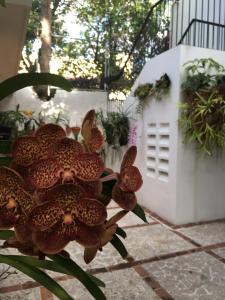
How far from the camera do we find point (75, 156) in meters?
0.37

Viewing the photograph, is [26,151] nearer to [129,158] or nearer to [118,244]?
[129,158]

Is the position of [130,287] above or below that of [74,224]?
below

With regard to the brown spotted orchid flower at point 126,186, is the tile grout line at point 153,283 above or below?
below

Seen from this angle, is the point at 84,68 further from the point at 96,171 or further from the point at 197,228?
the point at 96,171

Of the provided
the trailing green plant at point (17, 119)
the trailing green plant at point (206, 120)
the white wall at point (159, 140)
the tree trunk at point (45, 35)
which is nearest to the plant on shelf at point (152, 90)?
the white wall at point (159, 140)

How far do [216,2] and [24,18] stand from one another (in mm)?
4136

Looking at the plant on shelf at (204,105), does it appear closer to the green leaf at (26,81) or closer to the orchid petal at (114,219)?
the green leaf at (26,81)

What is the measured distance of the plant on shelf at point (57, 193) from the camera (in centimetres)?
35

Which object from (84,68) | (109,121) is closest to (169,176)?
(109,121)

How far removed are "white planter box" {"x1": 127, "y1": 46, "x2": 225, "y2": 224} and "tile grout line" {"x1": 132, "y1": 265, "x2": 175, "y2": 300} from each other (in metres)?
1.24

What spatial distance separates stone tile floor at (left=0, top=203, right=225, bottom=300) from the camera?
6.93ft

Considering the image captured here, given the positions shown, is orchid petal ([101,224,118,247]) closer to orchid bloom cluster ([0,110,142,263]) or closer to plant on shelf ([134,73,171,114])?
orchid bloom cluster ([0,110,142,263])

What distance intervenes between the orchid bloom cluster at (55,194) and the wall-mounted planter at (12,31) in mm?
2128

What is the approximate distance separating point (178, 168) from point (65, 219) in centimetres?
331
